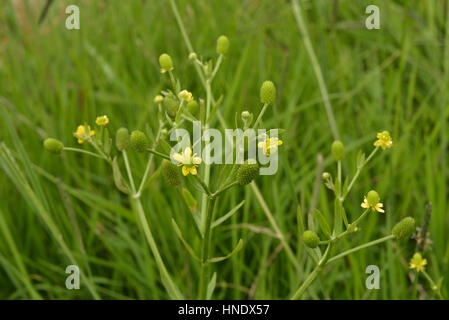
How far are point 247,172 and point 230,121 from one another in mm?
920

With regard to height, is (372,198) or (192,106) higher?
(192,106)

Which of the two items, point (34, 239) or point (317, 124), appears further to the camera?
point (317, 124)

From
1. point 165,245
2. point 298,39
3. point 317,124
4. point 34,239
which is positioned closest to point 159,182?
point 165,245

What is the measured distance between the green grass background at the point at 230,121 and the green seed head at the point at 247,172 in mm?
360

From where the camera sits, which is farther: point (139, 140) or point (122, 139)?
point (122, 139)

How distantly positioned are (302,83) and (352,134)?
0.94 feet

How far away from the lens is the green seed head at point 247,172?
748 mm

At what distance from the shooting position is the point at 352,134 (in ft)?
5.57

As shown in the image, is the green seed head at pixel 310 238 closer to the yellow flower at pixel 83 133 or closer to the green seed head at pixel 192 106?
the green seed head at pixel 192 106

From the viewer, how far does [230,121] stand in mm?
1660

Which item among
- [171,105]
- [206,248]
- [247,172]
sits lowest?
[206,248]

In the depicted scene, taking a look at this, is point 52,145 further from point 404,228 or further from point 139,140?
point 404,228

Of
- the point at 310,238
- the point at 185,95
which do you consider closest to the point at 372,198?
the point at 310,238
